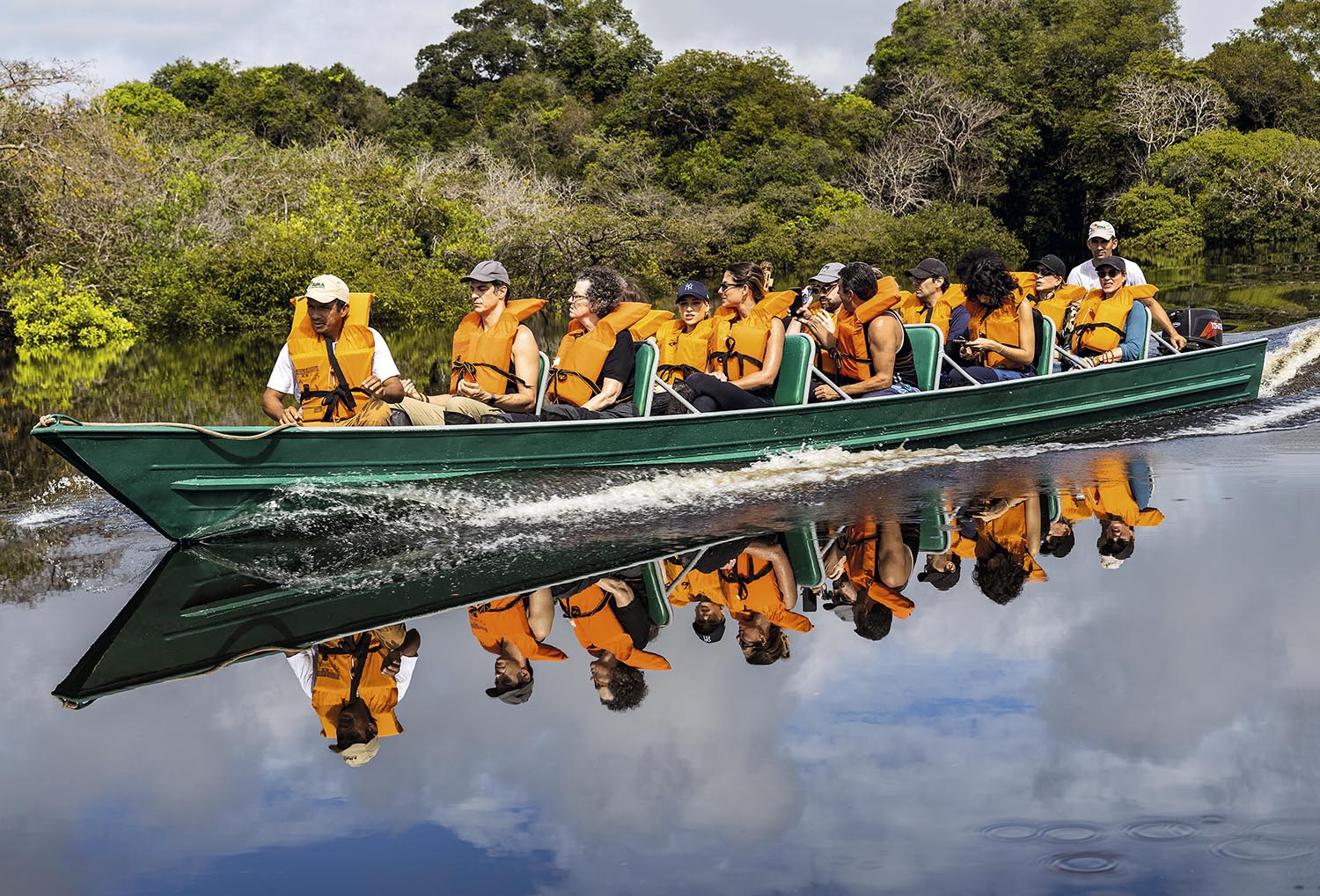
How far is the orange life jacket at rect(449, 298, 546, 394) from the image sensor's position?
7.96m

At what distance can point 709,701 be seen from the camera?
4.92m

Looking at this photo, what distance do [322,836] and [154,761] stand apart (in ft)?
2.99

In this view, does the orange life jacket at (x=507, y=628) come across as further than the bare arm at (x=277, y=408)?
No

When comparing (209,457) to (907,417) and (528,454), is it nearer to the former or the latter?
(528,454)

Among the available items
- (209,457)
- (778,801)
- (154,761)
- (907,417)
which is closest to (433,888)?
(778,801)

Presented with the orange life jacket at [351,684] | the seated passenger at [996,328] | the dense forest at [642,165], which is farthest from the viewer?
the dense forest at [642,165]

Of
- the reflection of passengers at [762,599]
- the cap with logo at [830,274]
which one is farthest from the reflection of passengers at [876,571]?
the cap with logo at [830,274]

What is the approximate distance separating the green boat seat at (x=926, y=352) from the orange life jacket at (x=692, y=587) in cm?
347

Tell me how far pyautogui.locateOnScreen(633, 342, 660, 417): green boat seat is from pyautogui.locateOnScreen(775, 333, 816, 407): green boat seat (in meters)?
1.02

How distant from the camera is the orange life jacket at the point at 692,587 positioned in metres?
6.06

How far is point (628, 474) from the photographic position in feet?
26.1

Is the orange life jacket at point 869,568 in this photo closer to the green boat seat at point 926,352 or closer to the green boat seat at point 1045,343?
the green boat seat at point 926,352

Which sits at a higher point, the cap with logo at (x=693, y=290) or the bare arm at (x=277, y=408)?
the cap with logo at (x=693, y=290)

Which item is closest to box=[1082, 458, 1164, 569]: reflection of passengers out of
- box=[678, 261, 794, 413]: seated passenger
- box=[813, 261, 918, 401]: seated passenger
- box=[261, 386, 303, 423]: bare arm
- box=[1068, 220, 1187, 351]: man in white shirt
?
box=[813, 261, 918, 401]: seated passenger
